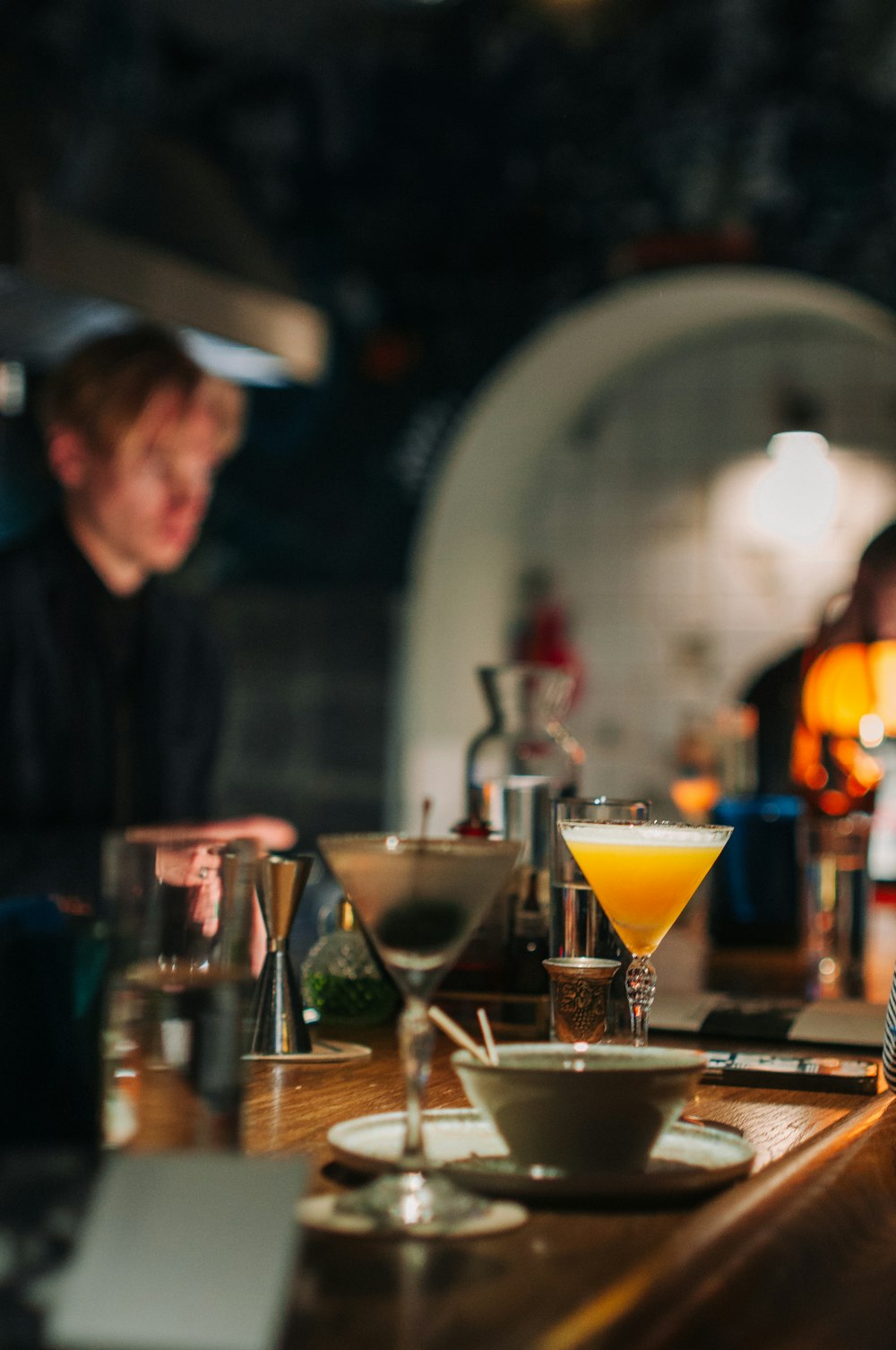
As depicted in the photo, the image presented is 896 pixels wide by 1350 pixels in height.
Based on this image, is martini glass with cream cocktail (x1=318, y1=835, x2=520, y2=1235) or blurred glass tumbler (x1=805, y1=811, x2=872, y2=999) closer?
martini glass with cream cocktail (x1=318, y1=835, x2=520, y2=1235)

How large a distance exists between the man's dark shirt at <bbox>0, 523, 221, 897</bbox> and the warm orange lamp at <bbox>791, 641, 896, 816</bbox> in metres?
1.17

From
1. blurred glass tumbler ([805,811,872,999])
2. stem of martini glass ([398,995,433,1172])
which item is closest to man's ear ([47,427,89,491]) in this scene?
blurred glass tumbler ([805,811,872,999])

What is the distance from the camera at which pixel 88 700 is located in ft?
9.15

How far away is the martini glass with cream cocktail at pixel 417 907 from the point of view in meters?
0.71

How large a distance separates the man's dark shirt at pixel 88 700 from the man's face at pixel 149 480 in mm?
77

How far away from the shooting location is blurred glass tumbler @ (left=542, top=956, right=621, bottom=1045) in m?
1.06

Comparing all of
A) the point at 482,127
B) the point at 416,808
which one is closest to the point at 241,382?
the point at 482,127

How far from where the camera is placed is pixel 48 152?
3.19m

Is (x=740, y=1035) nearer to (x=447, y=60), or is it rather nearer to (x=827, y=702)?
(x=827, y=702)

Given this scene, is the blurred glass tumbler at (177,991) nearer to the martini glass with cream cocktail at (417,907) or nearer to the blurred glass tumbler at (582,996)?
the martini glass with cream cocktail at (417,907)

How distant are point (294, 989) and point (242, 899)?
426 millimetres

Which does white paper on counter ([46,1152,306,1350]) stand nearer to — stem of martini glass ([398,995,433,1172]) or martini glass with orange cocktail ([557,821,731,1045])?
stem of martini glass ([398,995,433,1172])

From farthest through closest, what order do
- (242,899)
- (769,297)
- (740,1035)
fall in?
(769,297) < (740,1035) < (242,899)

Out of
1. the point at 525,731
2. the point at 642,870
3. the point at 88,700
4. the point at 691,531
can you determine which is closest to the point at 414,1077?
the point at 642,870
